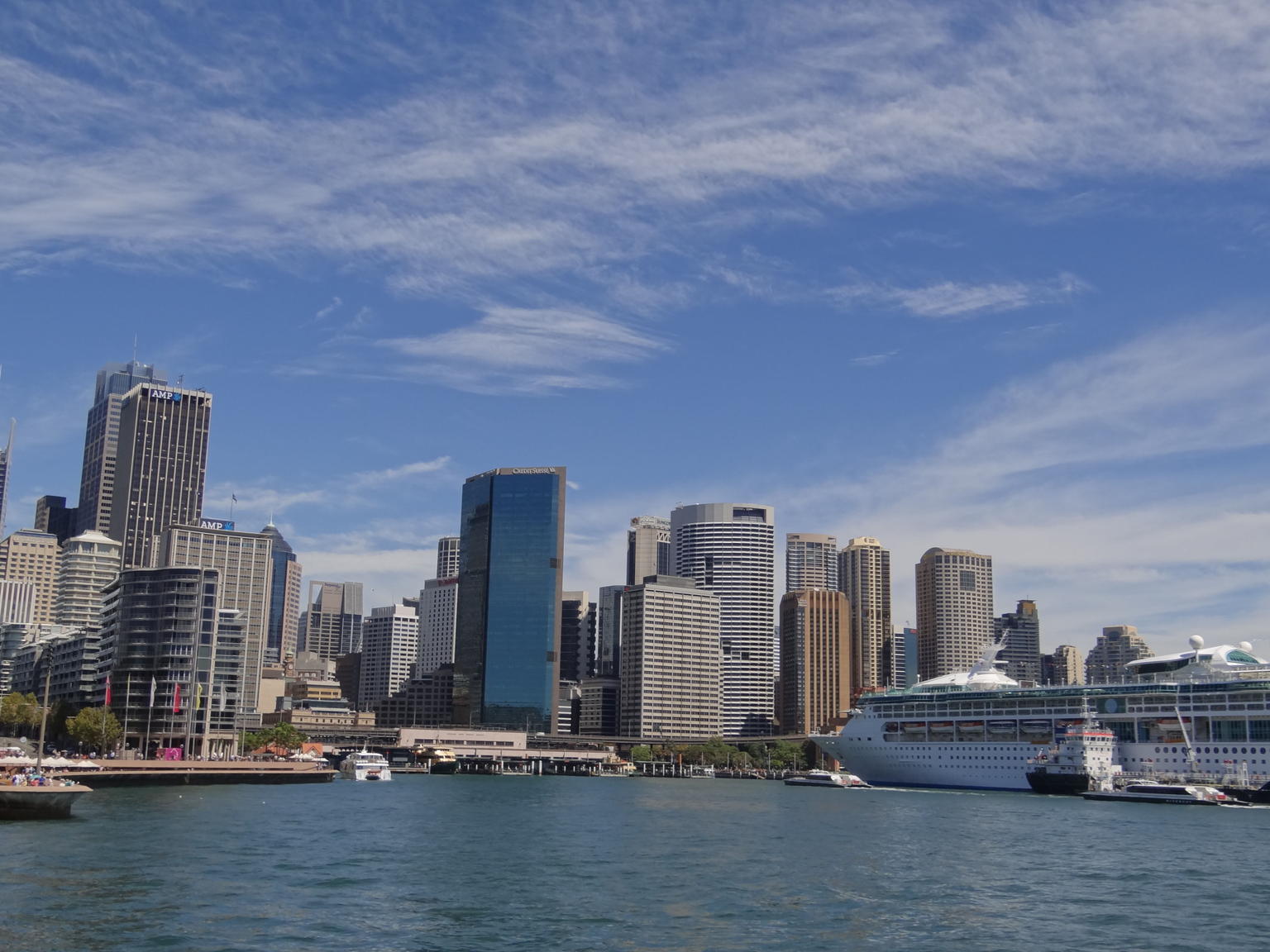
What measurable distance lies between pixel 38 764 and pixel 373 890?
67.7 meters

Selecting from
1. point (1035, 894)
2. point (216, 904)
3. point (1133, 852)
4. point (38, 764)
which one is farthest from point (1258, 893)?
point (38, 764)

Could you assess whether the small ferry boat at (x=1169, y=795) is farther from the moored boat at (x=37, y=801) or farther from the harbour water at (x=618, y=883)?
the moored boat at (x=37, y=801)

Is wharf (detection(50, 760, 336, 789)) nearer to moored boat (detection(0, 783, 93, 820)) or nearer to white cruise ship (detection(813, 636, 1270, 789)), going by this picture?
moored boat (detection(0, 783, 93, 820))

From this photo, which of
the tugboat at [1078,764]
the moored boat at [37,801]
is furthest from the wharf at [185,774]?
the tugboat at [1078,764]

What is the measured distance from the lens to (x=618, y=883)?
6412cm

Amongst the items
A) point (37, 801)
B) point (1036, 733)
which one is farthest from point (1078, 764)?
point (37, 801)

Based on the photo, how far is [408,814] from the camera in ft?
382

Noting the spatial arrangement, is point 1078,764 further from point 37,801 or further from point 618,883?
point 37,801

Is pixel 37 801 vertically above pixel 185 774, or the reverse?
pixel 37 801

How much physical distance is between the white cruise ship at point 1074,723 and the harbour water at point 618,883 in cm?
4870

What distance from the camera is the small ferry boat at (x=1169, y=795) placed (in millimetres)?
145000

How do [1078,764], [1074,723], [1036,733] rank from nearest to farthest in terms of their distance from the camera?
[1078,764] → [1074,723] → [1036,733]

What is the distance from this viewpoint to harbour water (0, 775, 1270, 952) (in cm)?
4825

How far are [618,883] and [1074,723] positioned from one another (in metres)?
121
